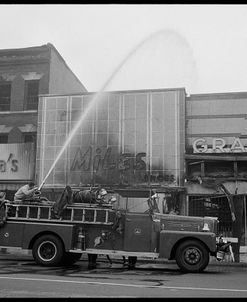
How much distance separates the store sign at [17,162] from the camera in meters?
22.8

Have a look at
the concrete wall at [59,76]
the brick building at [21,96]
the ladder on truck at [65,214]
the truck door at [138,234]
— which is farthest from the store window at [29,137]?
the truck door at [138,234]

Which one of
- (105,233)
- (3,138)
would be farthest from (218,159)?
(3,138)

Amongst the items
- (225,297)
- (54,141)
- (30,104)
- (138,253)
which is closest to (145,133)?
(54,141)

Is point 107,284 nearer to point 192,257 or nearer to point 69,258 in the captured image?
point 192,257

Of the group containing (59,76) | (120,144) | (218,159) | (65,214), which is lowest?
(65,214)

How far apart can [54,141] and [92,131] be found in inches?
76.1

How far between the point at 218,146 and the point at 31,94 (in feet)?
33.5

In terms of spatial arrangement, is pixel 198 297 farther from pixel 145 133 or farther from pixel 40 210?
pixel 145 133

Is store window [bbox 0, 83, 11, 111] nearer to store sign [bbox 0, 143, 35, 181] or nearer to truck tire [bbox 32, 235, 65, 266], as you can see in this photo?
store sign [bbox 0, 143, 35, 181]

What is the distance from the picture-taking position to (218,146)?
2025 centimetres

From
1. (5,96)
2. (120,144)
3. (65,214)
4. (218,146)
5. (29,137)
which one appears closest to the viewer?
(65,214)

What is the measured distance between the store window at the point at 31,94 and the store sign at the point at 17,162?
2.40 metres

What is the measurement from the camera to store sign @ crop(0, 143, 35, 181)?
22766 millimetres

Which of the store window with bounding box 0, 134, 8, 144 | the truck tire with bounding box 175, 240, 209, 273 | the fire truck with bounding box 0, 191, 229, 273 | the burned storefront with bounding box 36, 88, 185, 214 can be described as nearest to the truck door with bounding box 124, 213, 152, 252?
the fire truck with bounding box 0, 191, 229, 273
